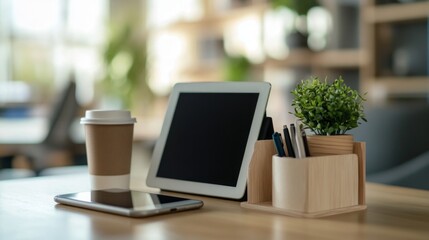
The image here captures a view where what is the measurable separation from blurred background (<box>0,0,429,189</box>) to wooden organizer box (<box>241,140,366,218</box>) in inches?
37.8

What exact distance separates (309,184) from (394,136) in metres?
1.59

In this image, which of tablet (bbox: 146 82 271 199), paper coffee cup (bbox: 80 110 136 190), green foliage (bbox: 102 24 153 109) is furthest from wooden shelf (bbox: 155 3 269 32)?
paper coffee cup (bbox: 80 110 136 190)

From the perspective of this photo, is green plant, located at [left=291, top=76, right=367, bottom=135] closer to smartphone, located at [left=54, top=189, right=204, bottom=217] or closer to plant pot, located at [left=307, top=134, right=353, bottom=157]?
plant pot, located at [left=307, top=134, right=353, bottom=157]

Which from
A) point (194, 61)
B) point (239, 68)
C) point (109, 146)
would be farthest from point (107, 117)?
point (194, 61)

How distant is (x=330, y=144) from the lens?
3.29 ft

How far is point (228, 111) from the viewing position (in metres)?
1.15

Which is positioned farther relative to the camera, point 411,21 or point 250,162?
point 411,21

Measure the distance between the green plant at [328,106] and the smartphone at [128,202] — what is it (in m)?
0.21

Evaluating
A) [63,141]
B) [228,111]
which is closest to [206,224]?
[228,111]

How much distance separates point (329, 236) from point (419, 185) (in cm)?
122

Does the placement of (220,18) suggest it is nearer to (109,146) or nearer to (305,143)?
(109,146)

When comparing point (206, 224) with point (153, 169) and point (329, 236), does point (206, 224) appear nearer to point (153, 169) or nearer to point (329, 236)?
point (329, 236)

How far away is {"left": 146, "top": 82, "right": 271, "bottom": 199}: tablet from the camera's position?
1.10m

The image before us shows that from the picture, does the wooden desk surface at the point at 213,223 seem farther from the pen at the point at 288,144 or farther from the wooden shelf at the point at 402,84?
the wooden shelf at the point at 402,84
